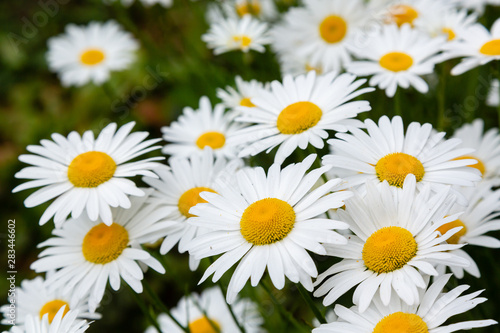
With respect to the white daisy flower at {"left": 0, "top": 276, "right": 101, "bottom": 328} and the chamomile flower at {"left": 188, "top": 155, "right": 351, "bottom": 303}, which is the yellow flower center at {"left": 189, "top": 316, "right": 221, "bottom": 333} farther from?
the chamomile flower at {"left": 188, "top": 155, "right": 351, "bottom": 303}

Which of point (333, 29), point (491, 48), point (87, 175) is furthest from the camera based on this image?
point (333, 29)

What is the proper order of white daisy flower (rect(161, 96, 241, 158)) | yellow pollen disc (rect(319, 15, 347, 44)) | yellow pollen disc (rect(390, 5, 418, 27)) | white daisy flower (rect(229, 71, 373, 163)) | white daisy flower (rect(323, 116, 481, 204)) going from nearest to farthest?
1. white daisy flower (rect(323, 116, 481, 204))
2. white daisy flower (rect(229, 71, 373, 163))
3. white daisy flower (rect(161, 96, 241, 158))
4. yellow pollen disc (rect(390, 5, 418, 27))
5. yellow pollen disc (rect(319, 15, 347, 44))

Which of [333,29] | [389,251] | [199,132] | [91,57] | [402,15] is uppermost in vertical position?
[91,57]

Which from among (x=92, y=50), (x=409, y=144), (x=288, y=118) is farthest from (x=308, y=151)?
(x=92, y=50)

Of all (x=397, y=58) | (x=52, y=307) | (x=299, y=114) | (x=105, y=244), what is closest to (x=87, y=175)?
(x=105, y=244)

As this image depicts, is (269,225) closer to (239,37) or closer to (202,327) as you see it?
A: (202,327)

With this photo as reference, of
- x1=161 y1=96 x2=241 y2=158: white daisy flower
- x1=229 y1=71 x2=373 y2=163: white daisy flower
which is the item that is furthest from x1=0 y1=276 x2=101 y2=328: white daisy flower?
x1=229 y1=71 x2=373 y2=163: white daisy flower

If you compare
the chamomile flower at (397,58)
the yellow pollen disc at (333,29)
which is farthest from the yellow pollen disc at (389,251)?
the yellow pollen disc at (333,29)

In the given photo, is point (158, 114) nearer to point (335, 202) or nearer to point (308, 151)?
point (308, 151)
